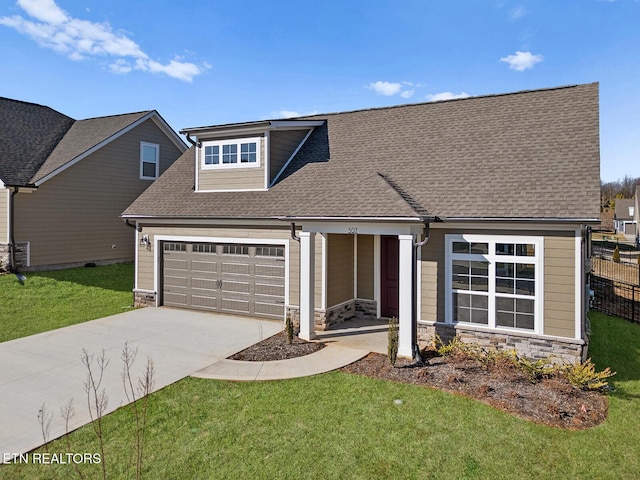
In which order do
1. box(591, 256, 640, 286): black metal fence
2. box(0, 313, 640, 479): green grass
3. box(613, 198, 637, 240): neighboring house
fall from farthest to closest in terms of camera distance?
1. box(613, 198, 637, 240): neighboring house
2. box(591, 256, 640, 286): black metal fence
3. box(0, 313, 640, 479): green grass

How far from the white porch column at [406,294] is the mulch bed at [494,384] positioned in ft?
1.21

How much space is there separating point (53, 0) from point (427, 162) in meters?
11.3

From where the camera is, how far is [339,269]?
11445 millimetres

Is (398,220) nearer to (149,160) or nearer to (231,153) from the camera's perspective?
(231,153)

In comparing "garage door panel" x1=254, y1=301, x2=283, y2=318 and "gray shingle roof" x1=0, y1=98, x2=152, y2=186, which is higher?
"gray shingle roof" x1=0, y1=98, x2=152, y2=186

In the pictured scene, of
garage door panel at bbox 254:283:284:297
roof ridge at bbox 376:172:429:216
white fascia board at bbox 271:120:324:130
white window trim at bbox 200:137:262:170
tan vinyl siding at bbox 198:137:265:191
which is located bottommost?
garage door panel at bbox 254:283:284:297

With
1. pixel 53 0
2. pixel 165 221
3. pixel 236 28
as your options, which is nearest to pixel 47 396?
pixel 165 221

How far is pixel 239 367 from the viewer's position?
8109mm

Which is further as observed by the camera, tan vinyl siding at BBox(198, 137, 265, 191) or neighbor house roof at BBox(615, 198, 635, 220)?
neighbor house roof at BBox(615, 198, 635, 220)

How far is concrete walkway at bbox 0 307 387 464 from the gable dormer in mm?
4299

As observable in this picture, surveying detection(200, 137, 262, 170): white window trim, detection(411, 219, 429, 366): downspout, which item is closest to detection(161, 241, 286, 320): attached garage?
detection(200, 137, 262, 170): white window trim

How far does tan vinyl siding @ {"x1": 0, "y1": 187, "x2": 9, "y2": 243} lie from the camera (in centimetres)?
1667

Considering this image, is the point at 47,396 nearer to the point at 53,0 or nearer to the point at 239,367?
the point at 239,367

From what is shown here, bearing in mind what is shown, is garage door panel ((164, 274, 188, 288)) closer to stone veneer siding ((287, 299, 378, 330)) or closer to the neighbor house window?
stone veneer siding ((287, 299, 378, 330))
